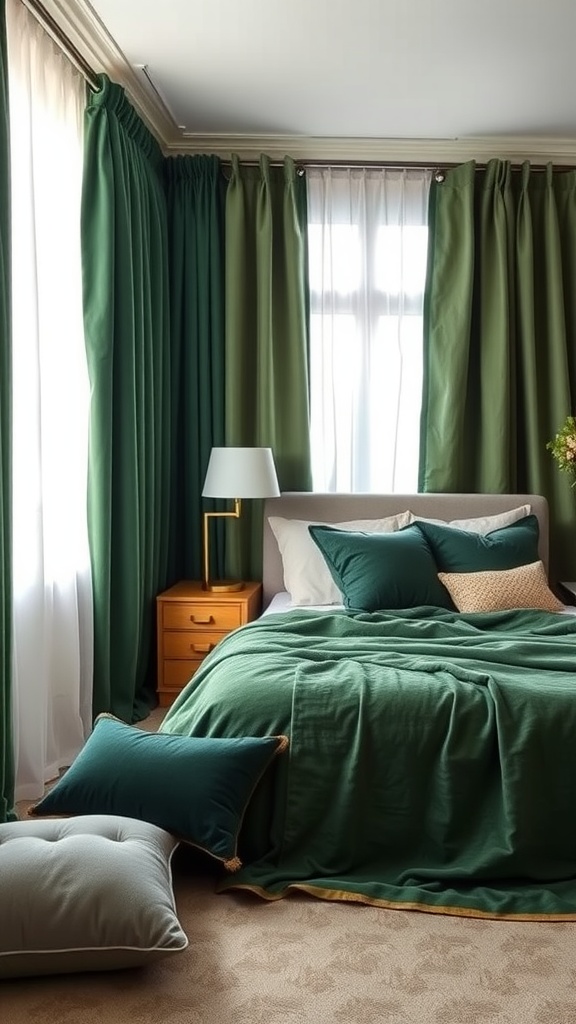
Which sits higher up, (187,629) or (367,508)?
(367,508)

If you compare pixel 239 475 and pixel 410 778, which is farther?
pixel 239 475

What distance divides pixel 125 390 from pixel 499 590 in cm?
177

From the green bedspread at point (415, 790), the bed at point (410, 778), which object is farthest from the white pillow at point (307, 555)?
the green bedspread at point (415, 790)

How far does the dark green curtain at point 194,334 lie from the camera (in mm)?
4633

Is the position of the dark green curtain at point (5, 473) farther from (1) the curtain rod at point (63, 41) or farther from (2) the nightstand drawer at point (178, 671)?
(2) the nightstand drawer at point (178, 671)

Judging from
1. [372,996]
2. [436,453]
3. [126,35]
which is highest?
[126,35]

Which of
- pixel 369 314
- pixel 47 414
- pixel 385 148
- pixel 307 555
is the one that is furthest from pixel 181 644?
pixel 385 148

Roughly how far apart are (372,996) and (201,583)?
109 inches

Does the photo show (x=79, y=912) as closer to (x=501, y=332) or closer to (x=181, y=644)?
(x=181, y=644)

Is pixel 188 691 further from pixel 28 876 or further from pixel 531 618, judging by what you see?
pixel 531 618

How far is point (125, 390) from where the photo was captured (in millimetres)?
3809

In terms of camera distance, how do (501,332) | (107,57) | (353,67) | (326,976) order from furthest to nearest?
(501,332) → (353,67) → (107,57) → (326,976)

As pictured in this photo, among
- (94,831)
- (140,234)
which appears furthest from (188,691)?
(140,234)

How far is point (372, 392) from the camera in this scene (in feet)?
15.6
